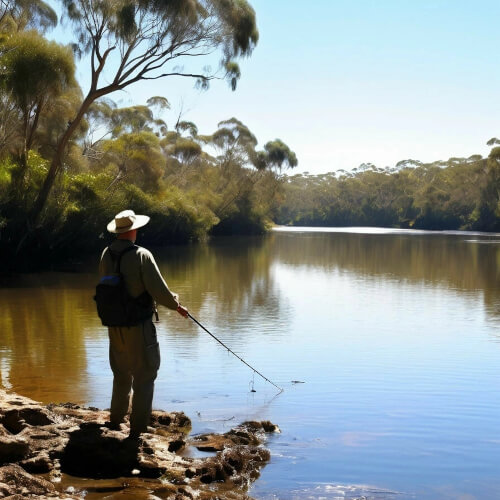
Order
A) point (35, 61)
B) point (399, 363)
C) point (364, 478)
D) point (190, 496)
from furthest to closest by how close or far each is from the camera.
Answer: point (35, 61) → point (399, 363) → point (364, 478) → point (190, 496)

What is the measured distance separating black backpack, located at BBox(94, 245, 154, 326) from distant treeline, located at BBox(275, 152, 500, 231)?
247ft

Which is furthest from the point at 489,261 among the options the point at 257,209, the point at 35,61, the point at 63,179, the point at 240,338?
the point at 257,209

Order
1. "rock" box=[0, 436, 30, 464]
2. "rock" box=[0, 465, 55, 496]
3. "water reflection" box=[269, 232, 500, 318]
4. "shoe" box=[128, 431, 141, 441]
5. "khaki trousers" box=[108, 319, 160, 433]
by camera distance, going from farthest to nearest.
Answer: "water reflection" box=[269, 232, 500, 318]
"khaki trousers" box=[108, 319, 160, 433]
"shoe" box=[128, 431, 141, 441]
"rock" box=[0, 436, 30, 464]
"rock" box=[0, 465, 55, 496]

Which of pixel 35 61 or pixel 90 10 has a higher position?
pixel 90 10

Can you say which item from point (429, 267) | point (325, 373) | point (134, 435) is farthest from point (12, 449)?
point (429, 267)

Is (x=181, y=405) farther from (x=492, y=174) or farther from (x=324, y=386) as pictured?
(x=492, y=174)

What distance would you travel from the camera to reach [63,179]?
80.7 ft

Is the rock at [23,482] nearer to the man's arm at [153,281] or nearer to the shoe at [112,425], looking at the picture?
the shoe at [112,425]

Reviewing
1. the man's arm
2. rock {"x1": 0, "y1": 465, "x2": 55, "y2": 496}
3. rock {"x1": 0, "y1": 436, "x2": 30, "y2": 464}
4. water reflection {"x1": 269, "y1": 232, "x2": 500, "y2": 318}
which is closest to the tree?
water reflection {"x1": 269, "y1": 232, "x2": 500, "y2": 318}

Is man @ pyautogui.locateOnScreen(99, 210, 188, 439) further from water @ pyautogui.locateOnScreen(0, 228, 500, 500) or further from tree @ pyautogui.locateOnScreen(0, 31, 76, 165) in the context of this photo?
tree @ pyautogui.locateOnScreen(0, 31, 76, 165)

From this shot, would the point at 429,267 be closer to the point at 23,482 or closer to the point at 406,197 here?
the point at 23,482

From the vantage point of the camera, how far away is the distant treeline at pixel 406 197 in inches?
3231

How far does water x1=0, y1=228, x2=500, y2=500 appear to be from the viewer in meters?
5.62

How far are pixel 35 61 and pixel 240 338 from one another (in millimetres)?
12185
